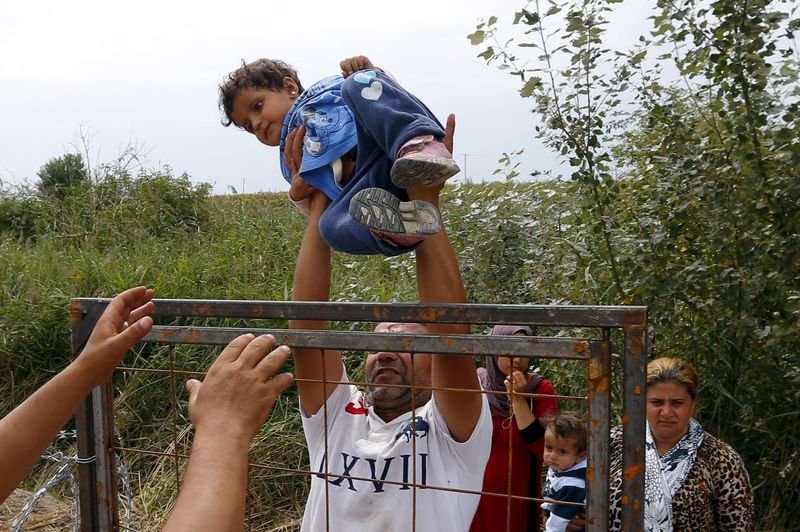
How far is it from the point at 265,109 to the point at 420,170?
933 mm

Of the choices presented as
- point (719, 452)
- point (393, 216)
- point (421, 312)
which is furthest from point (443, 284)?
point (719, 452)

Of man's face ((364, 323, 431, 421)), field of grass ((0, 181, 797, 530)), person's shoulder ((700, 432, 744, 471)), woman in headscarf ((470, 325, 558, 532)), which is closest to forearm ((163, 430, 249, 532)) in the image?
man's face ((364, 323, 431, 421))

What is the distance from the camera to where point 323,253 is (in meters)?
2.08

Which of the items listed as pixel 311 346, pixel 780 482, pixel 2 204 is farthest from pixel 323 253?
pixel 2 204

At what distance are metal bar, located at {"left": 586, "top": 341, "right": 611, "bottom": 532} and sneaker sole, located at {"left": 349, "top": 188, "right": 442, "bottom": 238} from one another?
21.4 inches

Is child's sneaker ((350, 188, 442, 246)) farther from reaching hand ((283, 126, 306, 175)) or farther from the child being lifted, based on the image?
reaching hand ((283, 126, 306, 175))

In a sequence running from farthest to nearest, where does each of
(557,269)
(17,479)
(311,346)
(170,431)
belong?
(170,431), (557,269), (311,346), (17,479)

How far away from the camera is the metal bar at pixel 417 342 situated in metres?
1.40

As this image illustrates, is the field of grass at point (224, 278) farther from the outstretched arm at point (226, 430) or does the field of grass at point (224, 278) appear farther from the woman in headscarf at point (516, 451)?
the outstretched arm at point (226, 430)

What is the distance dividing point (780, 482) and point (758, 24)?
1827 mm

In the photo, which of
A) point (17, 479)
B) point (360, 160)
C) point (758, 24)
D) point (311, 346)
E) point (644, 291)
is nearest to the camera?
point (17, 479)

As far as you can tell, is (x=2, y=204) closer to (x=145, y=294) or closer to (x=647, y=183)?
(x=647, y=183)

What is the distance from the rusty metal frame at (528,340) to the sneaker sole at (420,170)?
15.0 inches

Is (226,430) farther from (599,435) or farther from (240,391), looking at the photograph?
(599,435)
